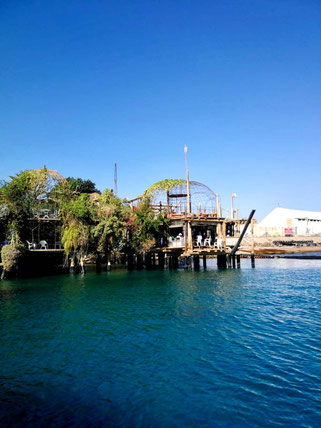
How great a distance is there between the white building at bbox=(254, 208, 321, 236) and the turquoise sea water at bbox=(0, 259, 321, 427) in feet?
266

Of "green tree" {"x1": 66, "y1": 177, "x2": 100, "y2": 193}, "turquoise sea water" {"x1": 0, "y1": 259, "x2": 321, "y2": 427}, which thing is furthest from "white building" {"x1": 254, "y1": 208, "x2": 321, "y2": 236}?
"turquoise sea water" {"x1": 0, "y1": 259, "x2": 321, "y2": 427}

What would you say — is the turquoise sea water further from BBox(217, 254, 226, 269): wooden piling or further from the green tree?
the green tree

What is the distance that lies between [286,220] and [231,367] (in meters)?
102

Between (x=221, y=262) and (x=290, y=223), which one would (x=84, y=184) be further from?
(x=290, y=223)

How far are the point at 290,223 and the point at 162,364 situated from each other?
10111 cm

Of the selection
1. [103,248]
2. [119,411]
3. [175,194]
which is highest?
[175,194]

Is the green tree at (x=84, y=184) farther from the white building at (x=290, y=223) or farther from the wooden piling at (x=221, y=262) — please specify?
the white building at (x=290, y=223)

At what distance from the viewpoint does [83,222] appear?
3784 centimetres

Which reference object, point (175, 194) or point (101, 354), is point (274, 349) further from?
point (175, 194)

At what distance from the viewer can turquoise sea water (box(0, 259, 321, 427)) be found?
730 centimetres

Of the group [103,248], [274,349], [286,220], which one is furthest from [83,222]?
[286,220]

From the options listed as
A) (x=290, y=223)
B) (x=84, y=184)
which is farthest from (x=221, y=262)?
(x=290, y=223)

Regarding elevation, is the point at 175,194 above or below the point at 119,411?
above

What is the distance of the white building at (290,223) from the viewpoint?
9519 centimetres
